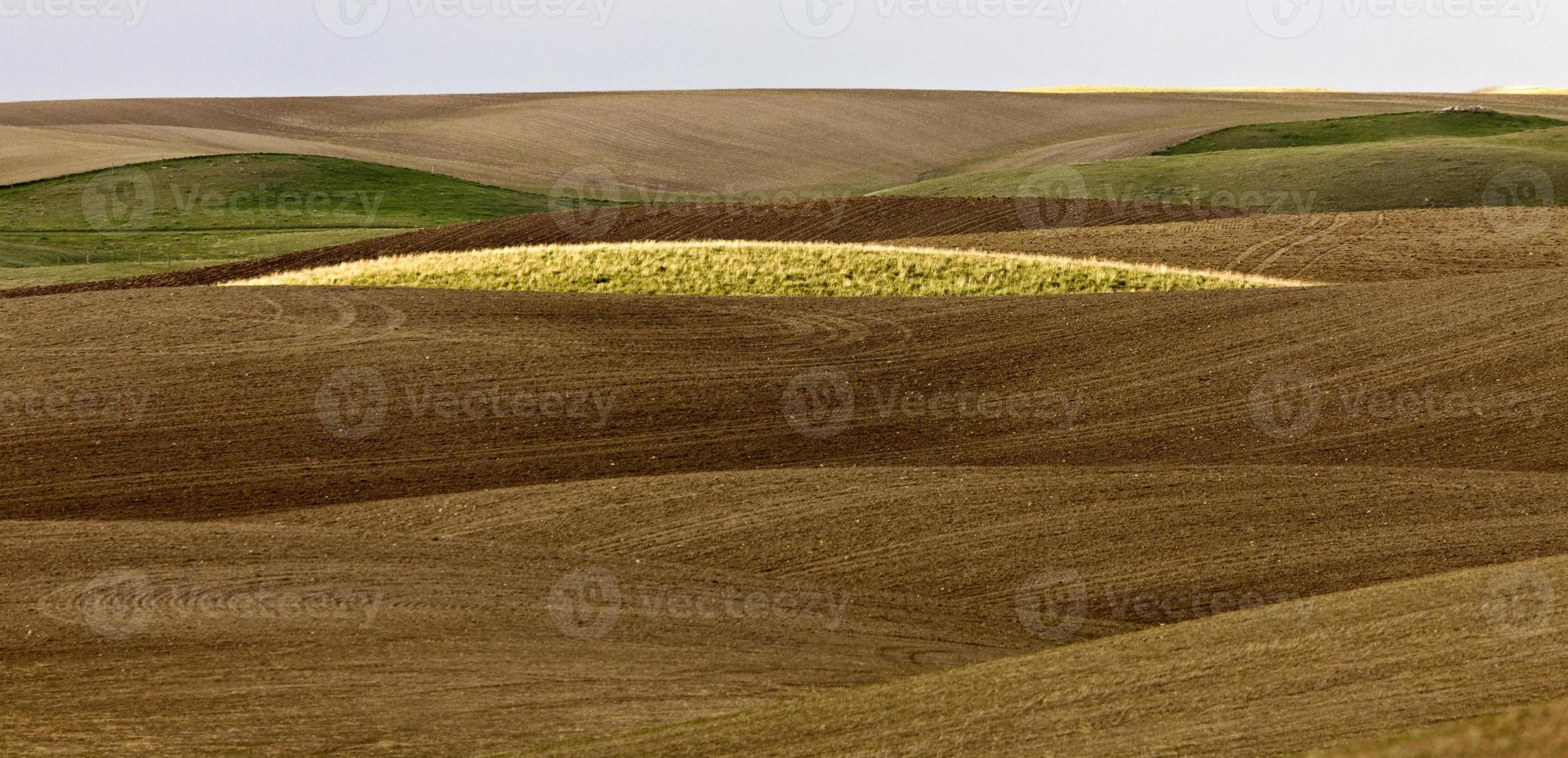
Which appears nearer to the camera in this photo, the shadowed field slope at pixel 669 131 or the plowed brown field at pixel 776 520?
the plowed brown field at pixel 776 520

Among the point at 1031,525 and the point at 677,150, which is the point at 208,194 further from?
the point at 1031,525

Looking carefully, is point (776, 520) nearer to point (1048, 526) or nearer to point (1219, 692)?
point (1048, 526)

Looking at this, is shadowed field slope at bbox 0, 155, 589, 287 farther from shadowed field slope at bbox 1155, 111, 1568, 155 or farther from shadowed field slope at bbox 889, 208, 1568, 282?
shadowed field slope at bbox 1155, 111, 1568, 155

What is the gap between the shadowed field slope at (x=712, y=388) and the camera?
A: 724 inches

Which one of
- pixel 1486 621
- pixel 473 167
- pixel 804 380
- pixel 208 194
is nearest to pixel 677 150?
pixel 473 167

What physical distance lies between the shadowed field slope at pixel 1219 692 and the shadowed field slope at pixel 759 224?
29.1m

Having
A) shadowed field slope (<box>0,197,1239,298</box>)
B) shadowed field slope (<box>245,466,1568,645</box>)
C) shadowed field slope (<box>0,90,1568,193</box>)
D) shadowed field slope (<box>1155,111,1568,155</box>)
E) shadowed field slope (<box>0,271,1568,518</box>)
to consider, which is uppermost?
shadowed field slope (<box>0,90,1568,193</box>)

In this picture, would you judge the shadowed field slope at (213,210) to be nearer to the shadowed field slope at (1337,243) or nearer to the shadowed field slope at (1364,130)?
the shadowed field slope at (1337,243)

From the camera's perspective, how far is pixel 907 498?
16188 mm

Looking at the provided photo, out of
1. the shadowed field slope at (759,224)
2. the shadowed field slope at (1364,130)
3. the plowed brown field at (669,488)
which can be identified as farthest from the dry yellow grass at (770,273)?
the shadowed field slope at (1364,130)

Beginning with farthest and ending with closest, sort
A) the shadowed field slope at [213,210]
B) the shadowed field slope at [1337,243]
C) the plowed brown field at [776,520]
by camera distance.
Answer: the shadowed field slope at [213,210]
the shadowed field slope at [1337,243]
the plowed brown field at [776,520]

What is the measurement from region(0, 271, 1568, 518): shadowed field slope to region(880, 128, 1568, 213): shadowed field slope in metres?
27.3

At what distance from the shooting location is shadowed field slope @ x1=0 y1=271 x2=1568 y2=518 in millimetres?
18391

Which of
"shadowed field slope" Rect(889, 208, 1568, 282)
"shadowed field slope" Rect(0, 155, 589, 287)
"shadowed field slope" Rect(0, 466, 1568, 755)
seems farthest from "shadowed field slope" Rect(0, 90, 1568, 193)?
"shadowed field slope" Rect(0, 466, 1568, 755)
